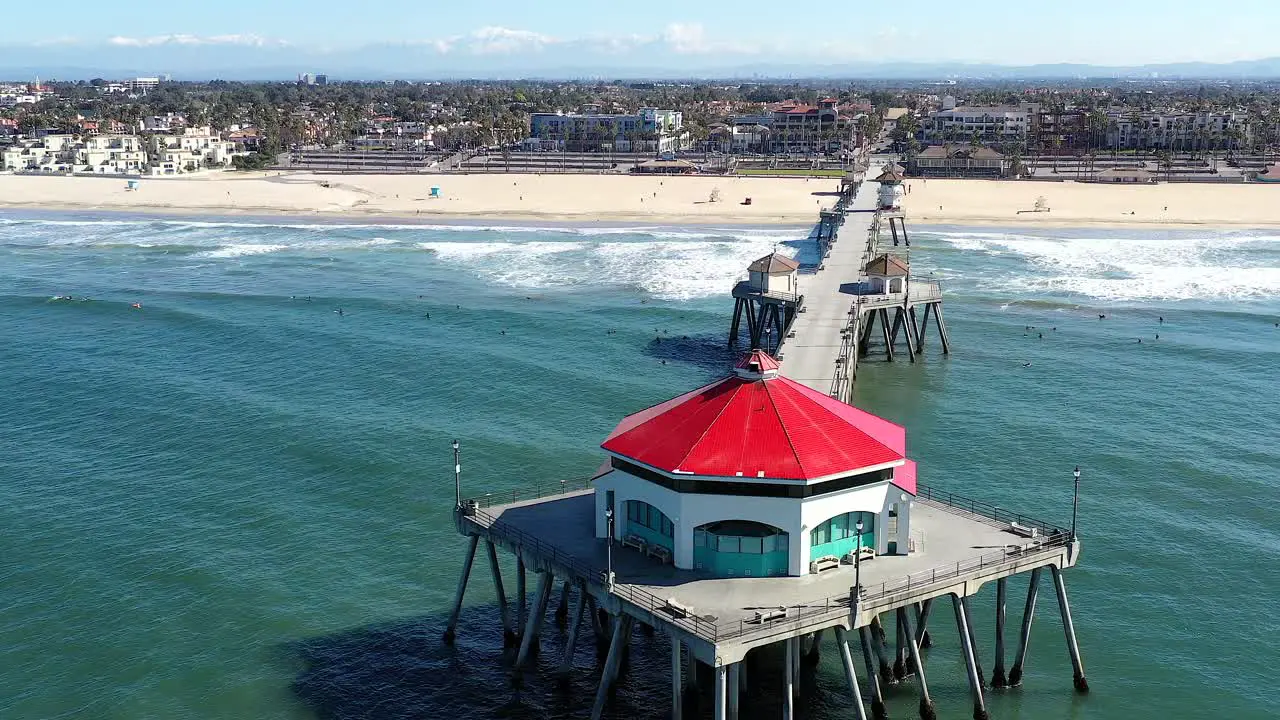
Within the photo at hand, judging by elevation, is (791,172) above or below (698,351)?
above

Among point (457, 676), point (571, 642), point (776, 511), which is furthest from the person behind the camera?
point (457, 676)

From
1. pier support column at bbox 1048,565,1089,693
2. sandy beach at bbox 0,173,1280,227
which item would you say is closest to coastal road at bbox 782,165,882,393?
pier support column at bbox 1048,565,1089,693

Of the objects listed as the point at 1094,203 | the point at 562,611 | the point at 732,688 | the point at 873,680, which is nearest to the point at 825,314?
the point at 562,611

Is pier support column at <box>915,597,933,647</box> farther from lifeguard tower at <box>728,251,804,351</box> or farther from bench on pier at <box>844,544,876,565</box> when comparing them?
lifeguard tower at <box>728,251,804,351</box>

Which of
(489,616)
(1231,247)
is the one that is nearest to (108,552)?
(489,616)

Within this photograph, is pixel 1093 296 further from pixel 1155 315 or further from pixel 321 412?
pixel 321 412

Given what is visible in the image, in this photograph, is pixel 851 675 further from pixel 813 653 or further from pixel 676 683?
pixel 813 653
